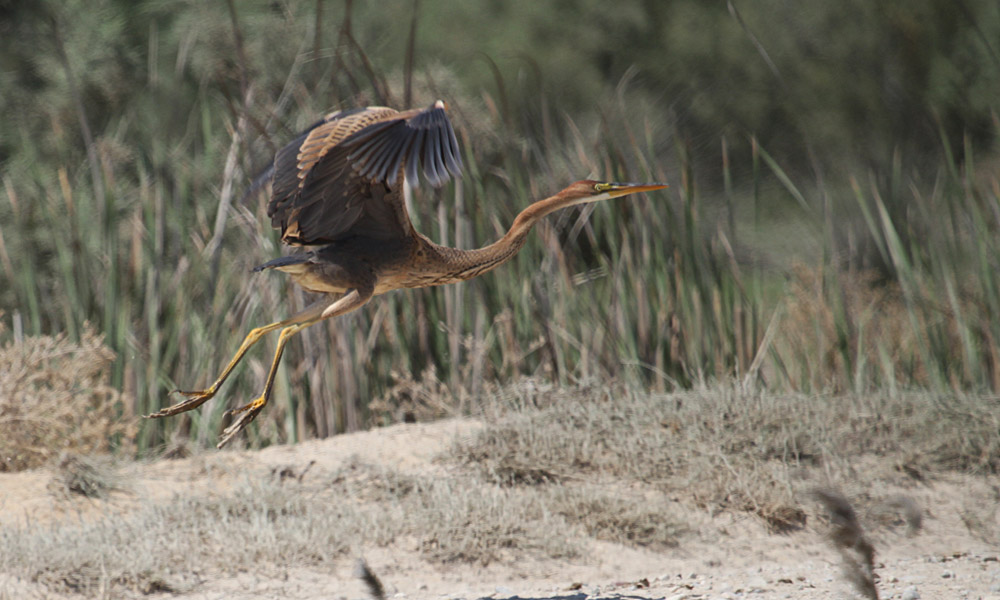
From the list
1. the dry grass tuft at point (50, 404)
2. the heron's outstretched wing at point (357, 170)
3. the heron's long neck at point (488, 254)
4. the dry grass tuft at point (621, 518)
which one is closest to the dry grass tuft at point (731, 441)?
the dry grass tuft at point (621, 518)

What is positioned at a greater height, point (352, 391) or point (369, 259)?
point (369, 259)

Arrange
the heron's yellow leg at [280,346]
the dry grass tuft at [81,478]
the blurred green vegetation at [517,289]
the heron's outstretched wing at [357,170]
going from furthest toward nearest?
the blurred green vegetation at [517,289], the dry grass tuft at [81,478], the heron's yellow leg at [280,346], the heron's outstretched wing at [357,170]

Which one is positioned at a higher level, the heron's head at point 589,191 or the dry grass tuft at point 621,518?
the heron's head at point 589,191

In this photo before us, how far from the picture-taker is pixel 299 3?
13.1m

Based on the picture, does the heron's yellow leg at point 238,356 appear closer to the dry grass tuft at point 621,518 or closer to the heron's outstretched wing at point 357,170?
the heron's outstretched wing at point 357,170

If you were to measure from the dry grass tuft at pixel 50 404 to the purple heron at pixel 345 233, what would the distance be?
1657mm

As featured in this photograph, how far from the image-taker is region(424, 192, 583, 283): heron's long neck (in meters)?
4.70

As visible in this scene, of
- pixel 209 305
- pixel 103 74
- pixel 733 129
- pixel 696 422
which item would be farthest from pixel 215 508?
pixel 733 129

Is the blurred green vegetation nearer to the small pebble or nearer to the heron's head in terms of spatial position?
the heron's head

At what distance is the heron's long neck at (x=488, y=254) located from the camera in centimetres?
470

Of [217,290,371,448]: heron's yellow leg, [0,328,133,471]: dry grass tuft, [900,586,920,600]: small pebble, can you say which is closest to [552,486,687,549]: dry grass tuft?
[900,586,920,600]: small pebble

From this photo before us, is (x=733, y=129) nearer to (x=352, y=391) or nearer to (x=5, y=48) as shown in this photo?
(x=5, y=48)

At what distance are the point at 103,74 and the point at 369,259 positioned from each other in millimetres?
9031

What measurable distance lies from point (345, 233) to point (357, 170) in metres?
0.42
